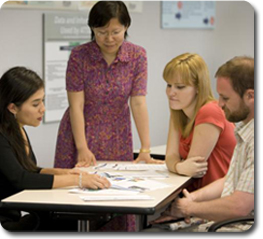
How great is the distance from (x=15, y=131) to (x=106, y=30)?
1.98 ft

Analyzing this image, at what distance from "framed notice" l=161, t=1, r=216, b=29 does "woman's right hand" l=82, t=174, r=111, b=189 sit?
7.27 ft

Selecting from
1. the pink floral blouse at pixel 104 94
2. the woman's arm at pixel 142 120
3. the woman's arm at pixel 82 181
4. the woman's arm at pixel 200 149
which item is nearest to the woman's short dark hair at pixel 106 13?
the pink floral blouse at pixel 104 94

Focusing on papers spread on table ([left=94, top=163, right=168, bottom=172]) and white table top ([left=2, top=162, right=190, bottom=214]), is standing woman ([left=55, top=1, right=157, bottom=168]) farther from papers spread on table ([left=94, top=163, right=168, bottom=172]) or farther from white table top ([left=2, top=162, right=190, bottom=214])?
white table top ([left=2, top=162, right=190, bottom=214])

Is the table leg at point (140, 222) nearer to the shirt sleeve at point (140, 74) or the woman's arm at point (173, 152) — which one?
the woman's arm at point (173, 152)

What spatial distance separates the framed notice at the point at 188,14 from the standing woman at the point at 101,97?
154cm

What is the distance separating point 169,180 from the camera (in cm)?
232

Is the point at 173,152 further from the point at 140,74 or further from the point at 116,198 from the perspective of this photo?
the point at 116,198

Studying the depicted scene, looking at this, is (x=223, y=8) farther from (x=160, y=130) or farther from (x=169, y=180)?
(x=169, y=180)

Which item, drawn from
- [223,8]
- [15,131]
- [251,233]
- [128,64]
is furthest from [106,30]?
[223,8]

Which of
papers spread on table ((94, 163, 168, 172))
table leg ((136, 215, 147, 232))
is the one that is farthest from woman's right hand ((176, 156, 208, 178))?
table leg ((136, 215, 147, 232))

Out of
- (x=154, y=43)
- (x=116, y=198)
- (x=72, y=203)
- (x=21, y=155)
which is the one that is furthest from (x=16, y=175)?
(x=154, y=43)

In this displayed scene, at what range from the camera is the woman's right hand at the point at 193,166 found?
93.2 inches

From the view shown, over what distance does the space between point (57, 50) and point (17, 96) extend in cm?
121

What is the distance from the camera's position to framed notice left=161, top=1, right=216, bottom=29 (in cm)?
413
